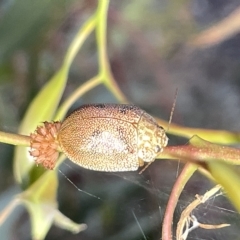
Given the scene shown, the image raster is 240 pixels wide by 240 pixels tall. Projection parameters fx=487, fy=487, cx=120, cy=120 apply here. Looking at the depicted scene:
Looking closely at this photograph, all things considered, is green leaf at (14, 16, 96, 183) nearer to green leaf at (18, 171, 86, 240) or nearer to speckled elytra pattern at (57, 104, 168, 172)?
green leaf at (18, 171, 86, 240)

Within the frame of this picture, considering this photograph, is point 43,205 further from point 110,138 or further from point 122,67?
point 122,67

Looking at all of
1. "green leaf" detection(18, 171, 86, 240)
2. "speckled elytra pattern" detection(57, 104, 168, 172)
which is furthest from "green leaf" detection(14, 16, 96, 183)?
"speckled elytra pattern" detection(57, 104, 168, 172)

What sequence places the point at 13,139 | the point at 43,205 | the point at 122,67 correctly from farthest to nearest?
1. the point at 122,67
2. the point at 43,205
3. the point at 13,139

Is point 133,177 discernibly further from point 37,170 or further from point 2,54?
point 2,54

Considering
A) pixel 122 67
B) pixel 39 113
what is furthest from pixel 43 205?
pixel 122 67

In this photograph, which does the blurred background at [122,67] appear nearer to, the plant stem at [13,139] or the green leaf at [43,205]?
the green leaf at [43,205]

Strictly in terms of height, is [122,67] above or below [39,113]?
above

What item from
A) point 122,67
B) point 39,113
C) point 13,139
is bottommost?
point 13,139
